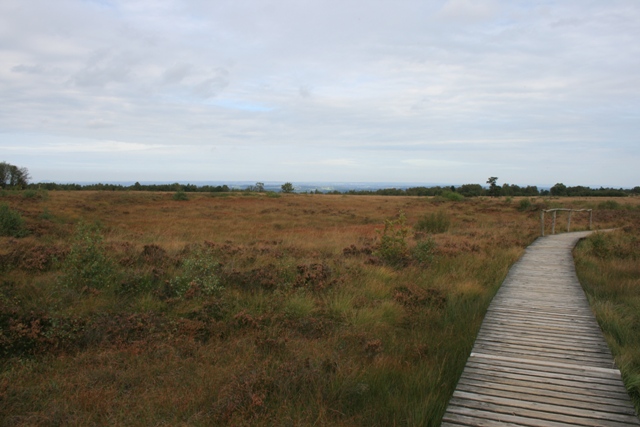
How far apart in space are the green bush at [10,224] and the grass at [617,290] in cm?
1876

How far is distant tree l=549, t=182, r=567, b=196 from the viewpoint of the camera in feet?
254

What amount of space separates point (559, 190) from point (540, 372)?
84251mm

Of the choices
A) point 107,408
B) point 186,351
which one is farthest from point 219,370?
point 107,408

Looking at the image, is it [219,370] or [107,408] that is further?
[219,370]

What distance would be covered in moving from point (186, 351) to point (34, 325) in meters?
2.18

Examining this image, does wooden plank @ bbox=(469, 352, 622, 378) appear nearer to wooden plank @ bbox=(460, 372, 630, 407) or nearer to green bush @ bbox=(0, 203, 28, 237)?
wooden plank @ bbox=(460, 372, 630, 407)

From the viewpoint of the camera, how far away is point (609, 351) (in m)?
5.70

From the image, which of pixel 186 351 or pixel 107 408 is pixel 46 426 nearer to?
pixel 107 408

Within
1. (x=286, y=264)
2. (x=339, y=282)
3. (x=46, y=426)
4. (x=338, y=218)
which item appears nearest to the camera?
(x=46, y=426)

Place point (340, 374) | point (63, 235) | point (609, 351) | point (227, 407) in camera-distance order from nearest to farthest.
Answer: point (227, 407) → point (340, 374) → point (609, 351) → point (63, 235)

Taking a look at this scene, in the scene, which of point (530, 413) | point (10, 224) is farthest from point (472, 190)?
point (530, 413)

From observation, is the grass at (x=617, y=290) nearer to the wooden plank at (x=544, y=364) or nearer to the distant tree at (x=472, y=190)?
the wooden plank at (x=544, y=364)

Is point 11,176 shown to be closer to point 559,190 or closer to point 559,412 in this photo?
point 559,412

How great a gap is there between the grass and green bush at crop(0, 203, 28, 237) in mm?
18759
